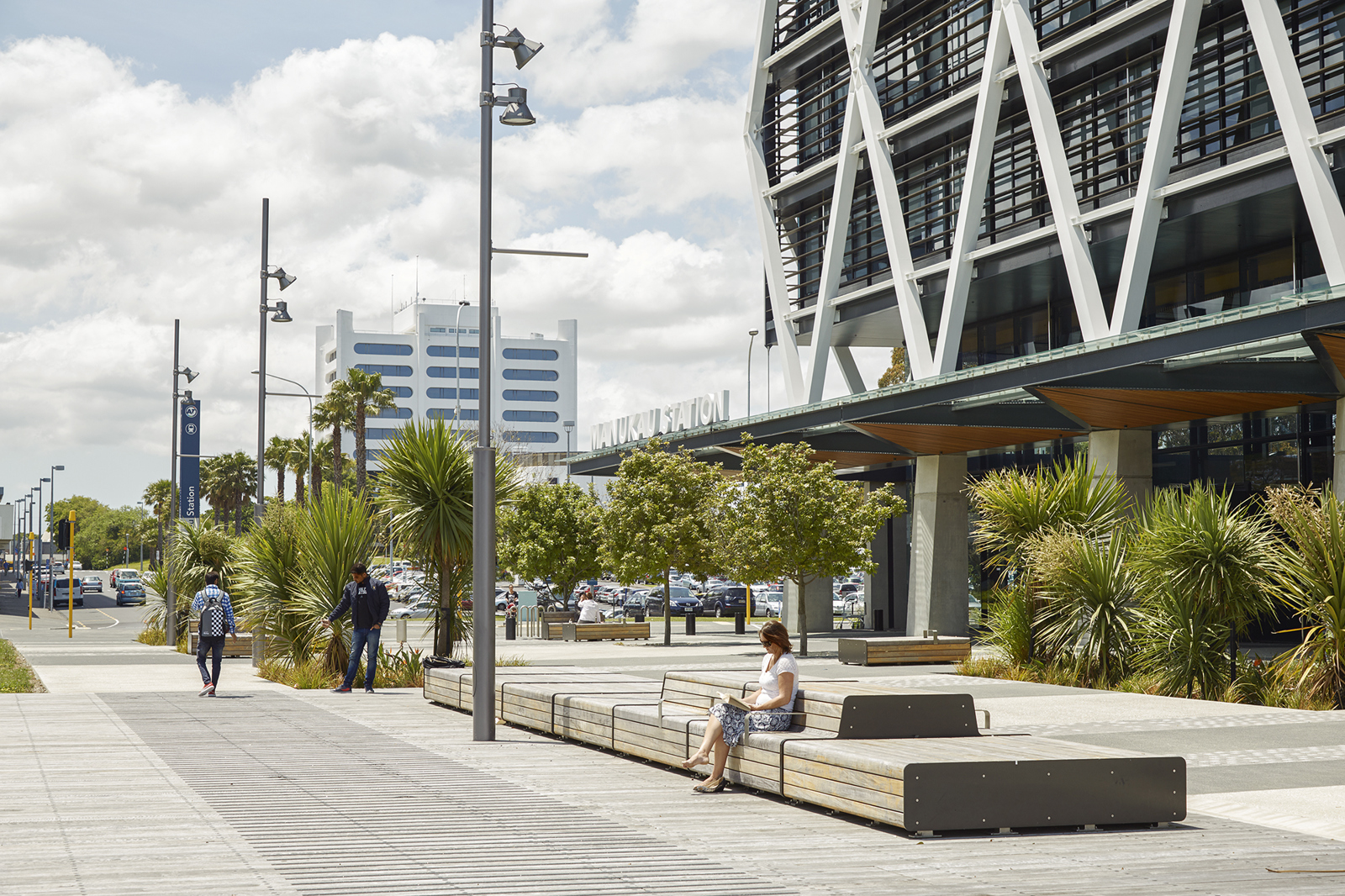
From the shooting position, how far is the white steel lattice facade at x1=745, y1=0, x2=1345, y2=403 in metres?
26.0

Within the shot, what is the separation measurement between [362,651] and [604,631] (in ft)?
62.0

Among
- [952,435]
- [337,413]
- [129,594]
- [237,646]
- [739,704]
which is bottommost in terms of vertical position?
[129,594]

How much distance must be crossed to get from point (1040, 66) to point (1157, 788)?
26.2m

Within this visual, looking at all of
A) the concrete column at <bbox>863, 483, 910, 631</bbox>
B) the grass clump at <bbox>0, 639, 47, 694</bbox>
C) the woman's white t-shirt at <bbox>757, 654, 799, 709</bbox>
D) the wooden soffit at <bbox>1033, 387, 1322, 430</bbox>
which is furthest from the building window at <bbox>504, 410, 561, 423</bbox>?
the woman's white t-shirt at <bbox>757, 654, 799, 709</bbox>

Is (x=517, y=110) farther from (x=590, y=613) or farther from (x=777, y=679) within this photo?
(x=590, y=613)

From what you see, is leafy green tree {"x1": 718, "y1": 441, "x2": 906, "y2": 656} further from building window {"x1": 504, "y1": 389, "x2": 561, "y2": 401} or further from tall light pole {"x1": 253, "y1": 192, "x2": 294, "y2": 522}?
building window {"x1": 504, "y1": 389, "x2": 561, "y2": 401}

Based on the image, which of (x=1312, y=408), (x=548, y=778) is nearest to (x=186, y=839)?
(x=548, y=778)

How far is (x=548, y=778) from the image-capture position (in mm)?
9992

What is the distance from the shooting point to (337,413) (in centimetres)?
6794

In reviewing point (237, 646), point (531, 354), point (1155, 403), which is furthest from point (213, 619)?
point (531, 354)

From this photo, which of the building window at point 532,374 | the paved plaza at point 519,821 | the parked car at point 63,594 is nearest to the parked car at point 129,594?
the parked car at point 63,594

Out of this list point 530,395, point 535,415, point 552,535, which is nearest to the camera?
point 552,535

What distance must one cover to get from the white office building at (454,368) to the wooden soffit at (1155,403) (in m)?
143

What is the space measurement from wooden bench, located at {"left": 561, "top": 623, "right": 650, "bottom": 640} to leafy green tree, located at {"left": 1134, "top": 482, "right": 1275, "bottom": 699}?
20534 mm
